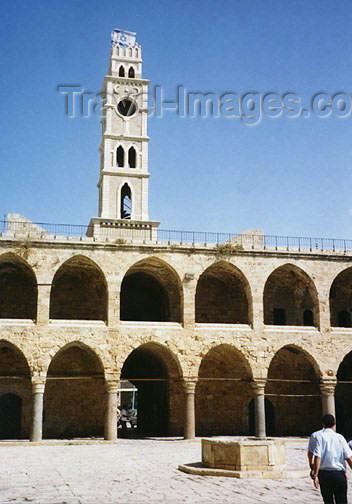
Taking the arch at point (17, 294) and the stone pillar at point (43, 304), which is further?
the arch at point (17, 294)

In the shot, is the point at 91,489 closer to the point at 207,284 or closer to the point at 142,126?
the point at 207,284

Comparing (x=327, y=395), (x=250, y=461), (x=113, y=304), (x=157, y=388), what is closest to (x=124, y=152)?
(x=113, y=304)

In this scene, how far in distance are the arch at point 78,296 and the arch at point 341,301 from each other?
36.2 feet

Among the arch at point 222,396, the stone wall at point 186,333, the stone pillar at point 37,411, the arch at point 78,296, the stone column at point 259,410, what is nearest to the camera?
the stone pillar at point 37,411

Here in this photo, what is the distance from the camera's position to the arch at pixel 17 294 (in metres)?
27.1

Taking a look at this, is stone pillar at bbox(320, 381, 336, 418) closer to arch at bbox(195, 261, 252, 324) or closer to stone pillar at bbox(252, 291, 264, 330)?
stone pillar at bbox(252, 291, 264, 330)

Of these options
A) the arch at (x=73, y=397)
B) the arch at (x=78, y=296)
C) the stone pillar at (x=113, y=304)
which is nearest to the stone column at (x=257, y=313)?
the stone pillar at (x=113, y=304)

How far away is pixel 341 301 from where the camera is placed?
3011 centimetres

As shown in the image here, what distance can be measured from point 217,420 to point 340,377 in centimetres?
645

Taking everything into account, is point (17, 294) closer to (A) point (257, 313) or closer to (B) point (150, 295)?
(B) point (150, 295)

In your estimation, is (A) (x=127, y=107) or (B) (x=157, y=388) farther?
(A) (x=127, y=107)

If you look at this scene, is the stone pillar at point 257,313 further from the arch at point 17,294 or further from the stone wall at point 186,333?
the arch at point 17,294

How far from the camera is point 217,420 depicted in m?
28.3

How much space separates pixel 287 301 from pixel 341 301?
2.70m
